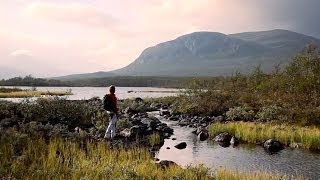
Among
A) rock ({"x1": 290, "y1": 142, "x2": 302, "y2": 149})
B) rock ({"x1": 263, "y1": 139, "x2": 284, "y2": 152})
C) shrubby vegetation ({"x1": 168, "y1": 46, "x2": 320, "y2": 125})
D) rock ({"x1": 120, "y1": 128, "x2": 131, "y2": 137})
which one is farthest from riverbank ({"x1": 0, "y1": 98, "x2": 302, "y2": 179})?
shrubby vegetation ({"x1": 168, "y1": 46, "x2": 320, "y2": 125})

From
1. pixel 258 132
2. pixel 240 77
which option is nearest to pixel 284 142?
pixel 258 132

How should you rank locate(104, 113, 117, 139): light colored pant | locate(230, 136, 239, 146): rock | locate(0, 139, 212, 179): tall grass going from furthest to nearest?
locate(230, 136, 239, 146): rock
locate(104, 113, 117, 139): light colored pant
locate(0, 139, 212, 179): tall grass

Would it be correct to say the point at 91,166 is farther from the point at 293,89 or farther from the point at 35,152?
the point at 293,89

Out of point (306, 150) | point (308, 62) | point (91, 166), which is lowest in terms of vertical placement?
point (306, 150)

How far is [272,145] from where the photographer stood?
3062cm

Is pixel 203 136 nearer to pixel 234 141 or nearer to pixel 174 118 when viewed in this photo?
pixel 234 141

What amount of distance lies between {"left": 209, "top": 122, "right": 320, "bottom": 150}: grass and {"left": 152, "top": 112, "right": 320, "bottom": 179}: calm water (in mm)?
1405

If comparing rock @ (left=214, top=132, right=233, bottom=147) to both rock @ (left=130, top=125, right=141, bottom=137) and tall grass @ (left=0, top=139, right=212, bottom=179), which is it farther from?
tall grass @ (left=0, top=139, right=212, bottom=179)

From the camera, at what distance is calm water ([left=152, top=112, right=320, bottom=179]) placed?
78.8 feet

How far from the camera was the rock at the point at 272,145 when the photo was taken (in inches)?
1195

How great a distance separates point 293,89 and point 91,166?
140 ft

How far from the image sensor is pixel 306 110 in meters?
40.9

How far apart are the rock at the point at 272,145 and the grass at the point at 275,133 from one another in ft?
3.80

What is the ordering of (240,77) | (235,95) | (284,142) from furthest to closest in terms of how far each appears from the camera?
1. (240,77)
2. (235,95)
3. (284,142)
